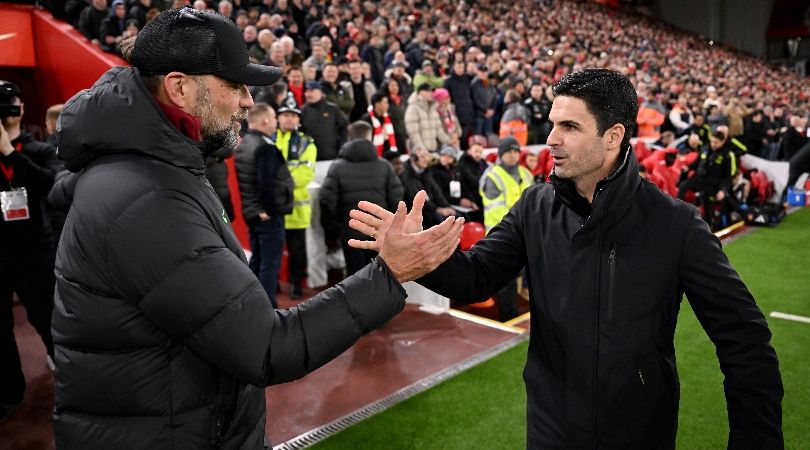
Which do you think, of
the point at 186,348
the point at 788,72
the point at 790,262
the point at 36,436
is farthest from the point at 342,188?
the point at 788,72

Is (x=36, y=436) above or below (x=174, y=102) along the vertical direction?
below

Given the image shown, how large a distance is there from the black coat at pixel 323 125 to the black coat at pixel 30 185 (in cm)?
400

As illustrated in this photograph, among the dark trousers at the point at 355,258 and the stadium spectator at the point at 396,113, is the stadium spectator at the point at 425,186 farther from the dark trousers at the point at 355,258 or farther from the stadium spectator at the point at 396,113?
the stadium spectator at the point at 396,113

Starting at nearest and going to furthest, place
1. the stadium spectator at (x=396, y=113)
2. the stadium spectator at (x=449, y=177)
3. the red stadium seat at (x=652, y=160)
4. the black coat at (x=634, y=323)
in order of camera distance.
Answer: the black coat at (x=634, y=323) < the stadium spectator at (x=449, y=177) < the stadium spectator at (x=396, y=113) < the red stadium seat at (x=652, y=160)

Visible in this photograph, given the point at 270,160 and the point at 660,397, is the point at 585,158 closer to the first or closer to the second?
the point at 660,397

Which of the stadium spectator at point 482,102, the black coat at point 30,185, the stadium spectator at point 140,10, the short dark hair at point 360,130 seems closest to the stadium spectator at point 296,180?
the short dark hair at point 360,130

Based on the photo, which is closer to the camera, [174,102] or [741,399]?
[174,102]

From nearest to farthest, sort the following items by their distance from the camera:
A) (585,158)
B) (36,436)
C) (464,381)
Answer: (585,158), (36,436), (464,381)

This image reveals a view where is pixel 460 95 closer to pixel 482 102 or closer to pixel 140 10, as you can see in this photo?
pixel 482 102

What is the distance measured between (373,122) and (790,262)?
5763mm

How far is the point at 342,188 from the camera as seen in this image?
21.1 feet

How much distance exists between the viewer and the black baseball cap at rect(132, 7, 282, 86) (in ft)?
5.08

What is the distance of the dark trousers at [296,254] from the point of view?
690cm

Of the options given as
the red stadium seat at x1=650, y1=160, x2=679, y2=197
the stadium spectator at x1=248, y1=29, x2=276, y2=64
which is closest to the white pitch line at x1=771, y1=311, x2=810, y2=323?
the red stadium seat at x1=650, y1=160, x2=679, y2=197
